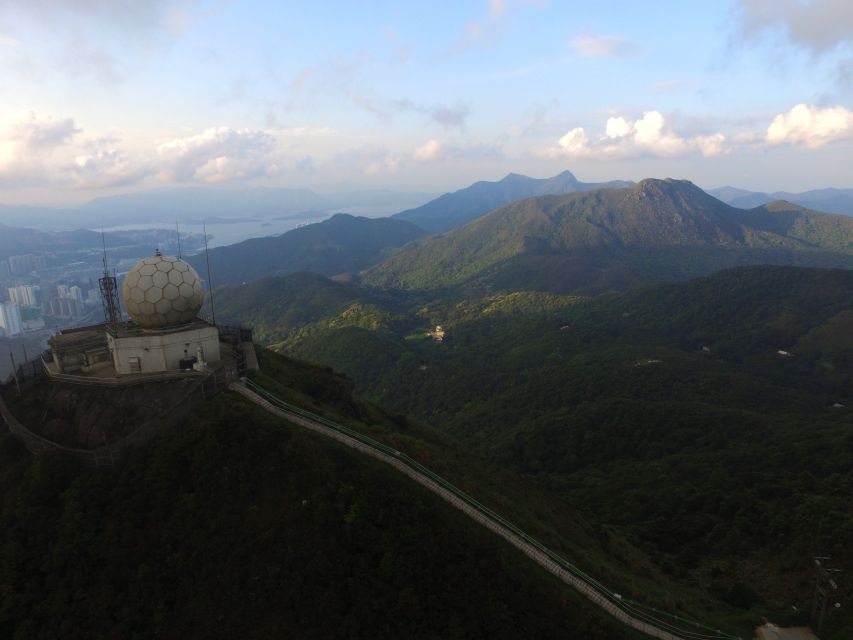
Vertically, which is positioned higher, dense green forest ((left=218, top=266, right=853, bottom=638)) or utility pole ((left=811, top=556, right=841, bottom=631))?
utility pole ((left=811, top=556, right=841, bottom=631))

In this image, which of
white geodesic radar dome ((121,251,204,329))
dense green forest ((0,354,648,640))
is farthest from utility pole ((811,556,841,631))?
white geodesic radar dome ((121,251,204,329))

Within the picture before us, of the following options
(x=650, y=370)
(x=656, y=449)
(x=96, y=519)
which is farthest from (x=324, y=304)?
(x=96, y=519)

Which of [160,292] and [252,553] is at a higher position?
[160,292]

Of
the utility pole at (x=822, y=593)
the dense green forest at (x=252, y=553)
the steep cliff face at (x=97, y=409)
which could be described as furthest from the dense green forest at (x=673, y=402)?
the steep cliff face at (x=97, y=409)

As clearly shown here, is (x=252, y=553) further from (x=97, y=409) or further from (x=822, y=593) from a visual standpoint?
(x=822, y=593)

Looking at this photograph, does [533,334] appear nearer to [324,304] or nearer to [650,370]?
[650,370]

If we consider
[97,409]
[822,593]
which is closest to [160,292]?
[97,409]

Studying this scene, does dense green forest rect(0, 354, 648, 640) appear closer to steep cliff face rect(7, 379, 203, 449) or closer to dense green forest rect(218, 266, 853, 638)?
steep cliff face rect(7, 379, 203, 449)
